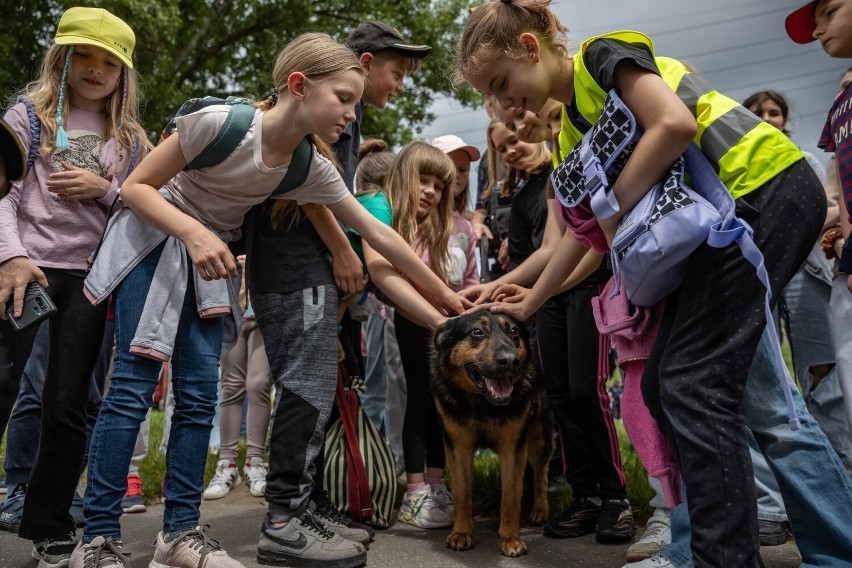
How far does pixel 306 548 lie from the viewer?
2.87 metres

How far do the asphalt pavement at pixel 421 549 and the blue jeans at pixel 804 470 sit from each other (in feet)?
2.05

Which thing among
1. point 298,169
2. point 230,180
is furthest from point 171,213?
point 298,169

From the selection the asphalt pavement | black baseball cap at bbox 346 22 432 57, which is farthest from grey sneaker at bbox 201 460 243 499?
black baseball cap at bbox 346 22 432 57

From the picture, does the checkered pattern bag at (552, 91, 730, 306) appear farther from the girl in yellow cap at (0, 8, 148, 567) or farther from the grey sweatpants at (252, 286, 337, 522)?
the girl in yellow cap at (0, 8, 148, 567)

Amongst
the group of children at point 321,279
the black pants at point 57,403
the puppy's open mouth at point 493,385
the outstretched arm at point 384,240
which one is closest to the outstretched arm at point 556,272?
the group of children at point 321,279

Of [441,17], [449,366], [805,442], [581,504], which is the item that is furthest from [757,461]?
[441,17]

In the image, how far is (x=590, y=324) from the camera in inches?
132

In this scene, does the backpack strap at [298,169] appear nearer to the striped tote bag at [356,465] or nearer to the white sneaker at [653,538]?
the striped tote bag at [356,465]

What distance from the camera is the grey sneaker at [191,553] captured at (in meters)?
2.55

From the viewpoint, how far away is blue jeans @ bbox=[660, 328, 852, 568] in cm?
217

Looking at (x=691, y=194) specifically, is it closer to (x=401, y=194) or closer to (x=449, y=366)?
(x=449, y=366)

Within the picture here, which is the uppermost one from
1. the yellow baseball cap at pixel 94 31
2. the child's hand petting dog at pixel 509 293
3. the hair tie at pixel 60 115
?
the yellow baseball cap at pixel 94 31

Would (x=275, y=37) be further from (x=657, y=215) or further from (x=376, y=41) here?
(x=657, y=215)

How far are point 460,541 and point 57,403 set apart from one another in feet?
5.96
